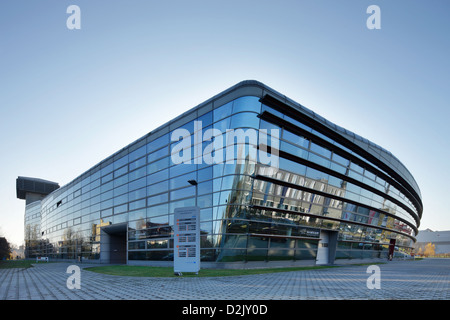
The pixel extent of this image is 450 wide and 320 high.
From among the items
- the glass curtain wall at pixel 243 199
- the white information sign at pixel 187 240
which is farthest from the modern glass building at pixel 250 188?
the white information sign at pixel 187 240

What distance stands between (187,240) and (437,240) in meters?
136

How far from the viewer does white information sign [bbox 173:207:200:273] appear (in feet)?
53.6

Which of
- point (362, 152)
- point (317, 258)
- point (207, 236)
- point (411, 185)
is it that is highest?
point (362, 152)

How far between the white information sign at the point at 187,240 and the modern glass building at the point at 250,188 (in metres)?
4.24

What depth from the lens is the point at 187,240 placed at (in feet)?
54.5

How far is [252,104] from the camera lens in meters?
21.1

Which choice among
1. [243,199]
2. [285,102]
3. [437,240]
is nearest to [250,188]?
[243,199]

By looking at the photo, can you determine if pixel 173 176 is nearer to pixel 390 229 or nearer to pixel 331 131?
pixel 331 131

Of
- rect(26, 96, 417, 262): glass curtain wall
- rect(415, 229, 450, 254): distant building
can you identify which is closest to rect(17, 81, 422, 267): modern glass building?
rect(26, 96, 417, 262): glass curtain wall

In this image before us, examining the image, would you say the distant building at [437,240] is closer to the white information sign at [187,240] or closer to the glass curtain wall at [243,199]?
the glass curtain wall at [243,199]

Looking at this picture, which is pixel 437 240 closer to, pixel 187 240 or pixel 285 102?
pixel 285 102

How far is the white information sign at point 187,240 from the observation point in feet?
53.6
